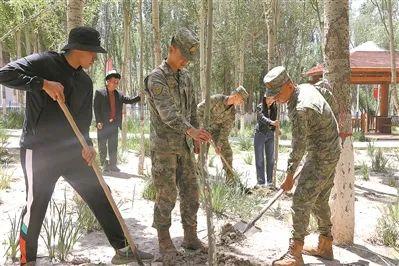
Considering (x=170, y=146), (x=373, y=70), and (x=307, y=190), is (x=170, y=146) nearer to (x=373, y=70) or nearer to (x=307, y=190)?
(x=307, y=190)

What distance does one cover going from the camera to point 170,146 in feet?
11.9

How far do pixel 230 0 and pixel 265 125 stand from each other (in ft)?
44.1

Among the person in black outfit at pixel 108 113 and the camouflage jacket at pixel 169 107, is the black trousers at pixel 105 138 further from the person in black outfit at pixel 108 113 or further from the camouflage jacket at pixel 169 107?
the camouflage jacket at pixel 169 107

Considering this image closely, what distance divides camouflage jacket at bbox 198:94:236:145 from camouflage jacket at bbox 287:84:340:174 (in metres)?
2.26

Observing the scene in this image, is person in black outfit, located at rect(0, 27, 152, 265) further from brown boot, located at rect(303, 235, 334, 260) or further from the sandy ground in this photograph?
brown boot, located at rect(303, 235, 334, 260)

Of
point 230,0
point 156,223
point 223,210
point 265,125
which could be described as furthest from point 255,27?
point 156,223

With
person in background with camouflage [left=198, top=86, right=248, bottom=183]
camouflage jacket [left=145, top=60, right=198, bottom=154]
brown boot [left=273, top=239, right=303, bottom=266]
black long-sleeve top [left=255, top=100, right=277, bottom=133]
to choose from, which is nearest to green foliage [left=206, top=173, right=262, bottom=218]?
person in background with camouflage [left=198, top=86, right=248, bottom=183]

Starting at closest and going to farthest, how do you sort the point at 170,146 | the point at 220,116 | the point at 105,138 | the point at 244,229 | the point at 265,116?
the point at 170,146 → the point at 244,229 → the point at 220,116 → the point at 265,116 → the point at 105,138

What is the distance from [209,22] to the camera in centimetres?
272

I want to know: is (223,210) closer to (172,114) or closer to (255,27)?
(172,114)

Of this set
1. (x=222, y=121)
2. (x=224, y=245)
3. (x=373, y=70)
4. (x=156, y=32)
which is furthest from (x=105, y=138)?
(x=373, y=70)

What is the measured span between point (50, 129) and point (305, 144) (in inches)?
73.6

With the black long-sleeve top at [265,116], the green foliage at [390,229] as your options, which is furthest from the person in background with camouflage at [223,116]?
the green foliage at [390,229]

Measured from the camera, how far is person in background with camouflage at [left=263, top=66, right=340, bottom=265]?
3502mm
